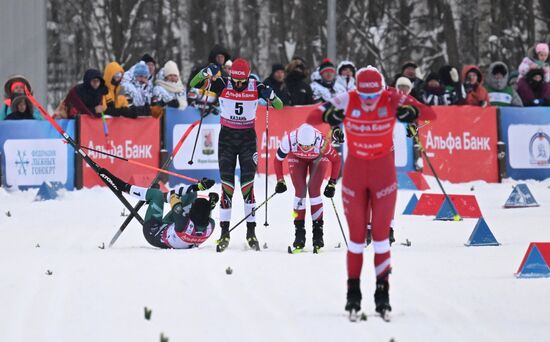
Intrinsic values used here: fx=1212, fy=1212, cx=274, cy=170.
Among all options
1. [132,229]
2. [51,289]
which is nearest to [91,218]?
[132,229]

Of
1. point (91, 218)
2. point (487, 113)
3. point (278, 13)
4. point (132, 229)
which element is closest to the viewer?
point (132, 229)

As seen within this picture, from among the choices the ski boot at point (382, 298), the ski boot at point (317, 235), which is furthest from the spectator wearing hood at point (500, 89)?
the ski boot at point (382, 298)

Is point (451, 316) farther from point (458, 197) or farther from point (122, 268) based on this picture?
point (458, 197)

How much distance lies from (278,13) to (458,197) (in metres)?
20.6

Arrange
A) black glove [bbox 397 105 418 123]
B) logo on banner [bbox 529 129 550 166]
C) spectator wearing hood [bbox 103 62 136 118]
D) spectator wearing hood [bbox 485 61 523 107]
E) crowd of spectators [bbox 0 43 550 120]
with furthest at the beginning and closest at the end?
spectator wearing hood [bbox 485 61 523 107] → logo on banner [bbox 529 129 550 166] → spectator wearing hood [bbox 103 62 136 118] → crowd of spectators [bbox 0 43 550 120] → black glove [bbox 397 105 418 123]

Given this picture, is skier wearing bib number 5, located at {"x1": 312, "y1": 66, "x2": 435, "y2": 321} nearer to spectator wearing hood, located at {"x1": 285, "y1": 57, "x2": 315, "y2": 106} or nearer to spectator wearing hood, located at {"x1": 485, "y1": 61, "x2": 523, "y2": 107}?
spectator wearing hood, located at {"x1": 285, "y1": 57, "x2": 315, "y2": 106}

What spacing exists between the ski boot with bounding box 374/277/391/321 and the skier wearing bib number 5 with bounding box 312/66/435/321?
0.11m

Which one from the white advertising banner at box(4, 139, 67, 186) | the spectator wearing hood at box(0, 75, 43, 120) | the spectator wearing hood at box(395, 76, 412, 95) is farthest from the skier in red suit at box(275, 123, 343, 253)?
the spectator wearing hood at box(0, 75, 43, 120)

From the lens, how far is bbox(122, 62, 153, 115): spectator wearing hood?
20.4 m

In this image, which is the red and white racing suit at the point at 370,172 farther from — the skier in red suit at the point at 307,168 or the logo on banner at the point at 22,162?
the logo on banner at the point at 22,162

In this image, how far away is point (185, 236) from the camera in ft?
43.8

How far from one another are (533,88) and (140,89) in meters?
7.47

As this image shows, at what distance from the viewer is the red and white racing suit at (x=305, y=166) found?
13.4m

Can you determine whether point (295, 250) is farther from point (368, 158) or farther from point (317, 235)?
point (368, 158)
